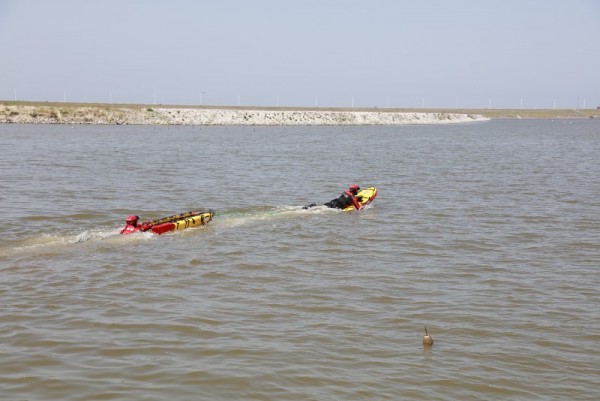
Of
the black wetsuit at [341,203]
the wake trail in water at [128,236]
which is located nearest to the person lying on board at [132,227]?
the wake trail in water at [128,236]

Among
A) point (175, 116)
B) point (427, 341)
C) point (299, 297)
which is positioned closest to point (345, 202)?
point (299, 297)

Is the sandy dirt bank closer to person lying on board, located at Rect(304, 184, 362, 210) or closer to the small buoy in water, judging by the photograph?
person lying on board, located at Rect(304, 184, 362, 210)

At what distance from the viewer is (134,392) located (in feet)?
28.5

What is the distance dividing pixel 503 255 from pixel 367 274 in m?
4.41

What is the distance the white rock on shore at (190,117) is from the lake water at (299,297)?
83.9 metres

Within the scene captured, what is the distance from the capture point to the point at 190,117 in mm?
125312

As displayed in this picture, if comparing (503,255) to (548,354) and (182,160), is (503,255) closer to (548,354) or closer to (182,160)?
(548,354)

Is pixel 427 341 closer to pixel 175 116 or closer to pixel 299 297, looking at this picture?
pixel 299 297

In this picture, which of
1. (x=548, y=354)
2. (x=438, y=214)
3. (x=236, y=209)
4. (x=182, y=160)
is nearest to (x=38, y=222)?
(x=236, y=209)

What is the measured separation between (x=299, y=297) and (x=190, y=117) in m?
116

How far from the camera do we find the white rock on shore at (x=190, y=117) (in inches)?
4200

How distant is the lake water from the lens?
30.3 ft

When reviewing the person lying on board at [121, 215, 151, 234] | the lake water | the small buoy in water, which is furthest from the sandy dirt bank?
the small buoy in water

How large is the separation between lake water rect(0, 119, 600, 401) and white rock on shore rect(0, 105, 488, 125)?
83.9 m
